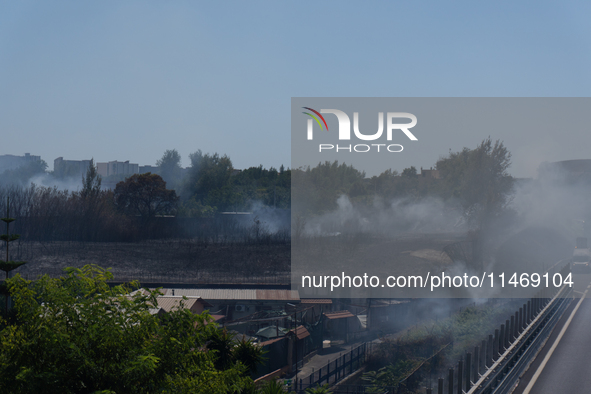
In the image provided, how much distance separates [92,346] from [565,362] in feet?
42.1

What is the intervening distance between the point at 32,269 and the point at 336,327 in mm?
25762

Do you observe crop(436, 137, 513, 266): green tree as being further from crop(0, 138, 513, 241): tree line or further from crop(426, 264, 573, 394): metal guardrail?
crop(426, 264, 573, 394): metal guardrail

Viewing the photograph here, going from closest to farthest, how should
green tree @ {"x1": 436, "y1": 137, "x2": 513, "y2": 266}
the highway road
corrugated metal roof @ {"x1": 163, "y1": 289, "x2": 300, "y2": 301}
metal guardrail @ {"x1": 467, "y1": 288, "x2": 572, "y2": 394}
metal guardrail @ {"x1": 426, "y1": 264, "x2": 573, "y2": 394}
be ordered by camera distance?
1. metal guardrail @ {"x1": 426, "y1": 264, "x2": 573, "y2": 394}
2. metal guardrail @ {"x1": 467, "y1": 288, "x2": 572, "y2": 394}
3. the highway road
4. corrugated metal roof @ {"x1": 163, "y1": 289, "x2": 300, "y2": 301}
5. green tree @ {"x1": 436, "y1": 137, "x2": 513, "y2": 266}

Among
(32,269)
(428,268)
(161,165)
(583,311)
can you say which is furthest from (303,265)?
(161,165)

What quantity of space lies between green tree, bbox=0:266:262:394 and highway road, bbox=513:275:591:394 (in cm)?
880

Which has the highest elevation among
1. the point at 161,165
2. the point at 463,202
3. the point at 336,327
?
the point at 161,165

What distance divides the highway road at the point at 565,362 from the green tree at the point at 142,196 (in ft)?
156

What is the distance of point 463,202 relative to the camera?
44.0m

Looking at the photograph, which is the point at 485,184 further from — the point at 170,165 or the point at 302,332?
the point at 170,165

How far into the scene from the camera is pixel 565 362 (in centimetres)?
1338

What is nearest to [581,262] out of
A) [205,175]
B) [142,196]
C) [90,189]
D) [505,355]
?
[505,355]

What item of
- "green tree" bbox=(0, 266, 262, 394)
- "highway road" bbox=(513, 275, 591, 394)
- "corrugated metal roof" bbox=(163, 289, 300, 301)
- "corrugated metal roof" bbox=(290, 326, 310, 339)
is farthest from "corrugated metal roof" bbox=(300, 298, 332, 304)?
"green tree" bbox=(0, 266, 262, 394)

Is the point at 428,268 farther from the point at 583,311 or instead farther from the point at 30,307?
the point at 30,307

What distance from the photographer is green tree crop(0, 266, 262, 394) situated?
16.8ft
